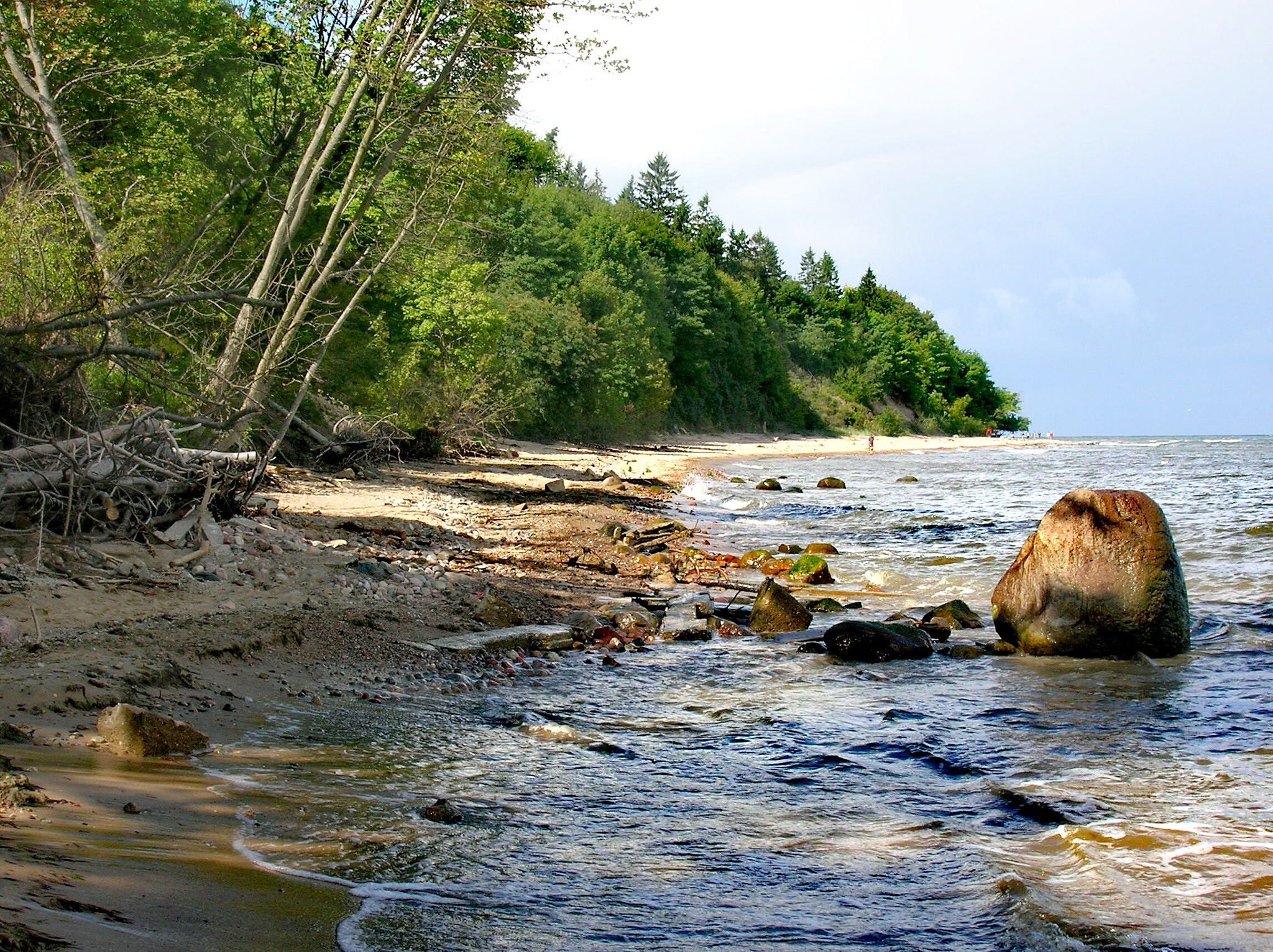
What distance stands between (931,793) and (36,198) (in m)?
10.1

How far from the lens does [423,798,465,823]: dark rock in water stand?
3998 millimetres

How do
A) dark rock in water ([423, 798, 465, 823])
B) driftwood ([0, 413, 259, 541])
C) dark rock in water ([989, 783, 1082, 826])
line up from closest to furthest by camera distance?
1. dark rock in water ([423, 798, 465, 823])
2. dark rock in water ([989, 783, 1082, 826])
3. driftwood ([0, 413, 259, 541])

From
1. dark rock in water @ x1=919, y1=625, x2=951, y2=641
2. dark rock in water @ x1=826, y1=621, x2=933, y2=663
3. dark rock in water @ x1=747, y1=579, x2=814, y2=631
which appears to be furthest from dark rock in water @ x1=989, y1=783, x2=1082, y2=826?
dark rock in water @ x1=747, y1=579, x2=814, y2=631

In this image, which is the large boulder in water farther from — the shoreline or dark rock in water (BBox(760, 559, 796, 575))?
dark rock in water (BBox(760, 559, 796, 575))

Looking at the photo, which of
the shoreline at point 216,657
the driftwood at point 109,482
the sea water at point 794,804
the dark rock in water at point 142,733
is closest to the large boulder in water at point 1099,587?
the sea water at point 794,804

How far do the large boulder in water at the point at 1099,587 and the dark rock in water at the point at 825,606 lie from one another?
185 cm

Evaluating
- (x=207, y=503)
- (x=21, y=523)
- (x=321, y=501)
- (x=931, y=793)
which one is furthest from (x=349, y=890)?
(x=321, y=501)

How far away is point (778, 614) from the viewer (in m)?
9.30

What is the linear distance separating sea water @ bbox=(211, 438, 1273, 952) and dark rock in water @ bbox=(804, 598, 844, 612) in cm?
182

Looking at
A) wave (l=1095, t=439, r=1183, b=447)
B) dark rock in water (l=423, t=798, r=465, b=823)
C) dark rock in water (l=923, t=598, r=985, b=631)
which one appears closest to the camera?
dark rock in water (l=423, t=798, r=465, b=823)

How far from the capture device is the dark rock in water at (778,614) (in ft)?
30.4

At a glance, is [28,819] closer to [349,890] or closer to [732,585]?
[349,890]

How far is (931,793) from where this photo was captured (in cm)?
479

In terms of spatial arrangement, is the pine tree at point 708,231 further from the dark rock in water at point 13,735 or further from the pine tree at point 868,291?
the dark rock in water at point 13,735
